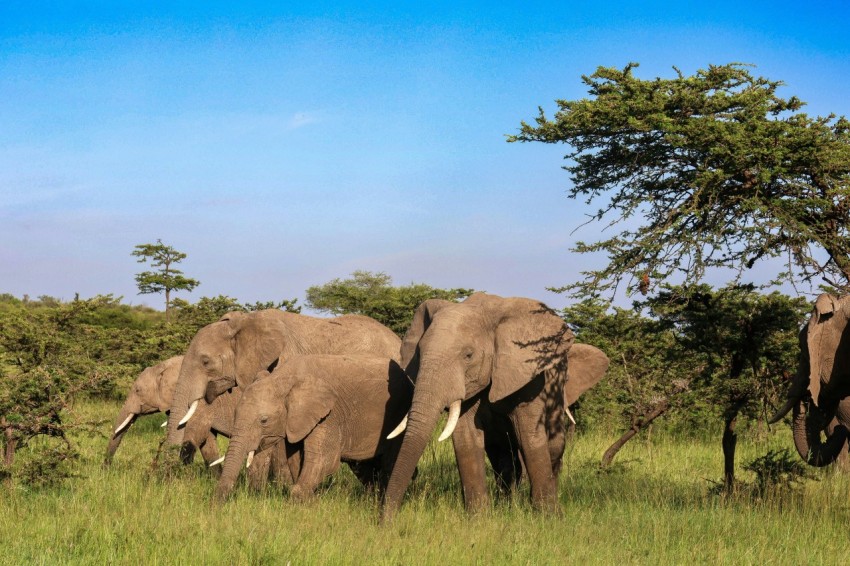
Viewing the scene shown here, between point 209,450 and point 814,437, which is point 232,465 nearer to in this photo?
point 209,450

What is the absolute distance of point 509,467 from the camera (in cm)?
1148

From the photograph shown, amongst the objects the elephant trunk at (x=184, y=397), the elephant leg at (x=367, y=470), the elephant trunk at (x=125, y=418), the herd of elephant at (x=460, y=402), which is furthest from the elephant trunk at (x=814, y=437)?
the elephant trunk at (x=125, y=418)

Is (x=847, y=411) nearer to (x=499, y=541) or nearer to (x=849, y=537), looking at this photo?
(x=849, y=537)

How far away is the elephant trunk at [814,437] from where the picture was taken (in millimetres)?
10289

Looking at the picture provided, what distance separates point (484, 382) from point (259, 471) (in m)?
2.99

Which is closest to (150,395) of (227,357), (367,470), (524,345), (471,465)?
(227,357)

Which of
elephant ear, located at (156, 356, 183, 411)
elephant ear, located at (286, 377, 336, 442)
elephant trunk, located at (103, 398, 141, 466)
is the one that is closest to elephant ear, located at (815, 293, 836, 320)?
elephant ear, located at (286, 377, 336, 442)

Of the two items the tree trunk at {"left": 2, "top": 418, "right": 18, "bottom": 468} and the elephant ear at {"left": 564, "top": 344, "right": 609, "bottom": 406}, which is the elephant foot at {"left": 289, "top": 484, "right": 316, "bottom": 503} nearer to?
the elephant ear at {"left": 564, "top": 344, "right": 609, "bottom": 406}

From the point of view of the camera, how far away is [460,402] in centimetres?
941

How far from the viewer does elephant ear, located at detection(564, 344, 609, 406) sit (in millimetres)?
11219

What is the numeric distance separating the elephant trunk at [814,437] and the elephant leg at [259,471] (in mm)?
5746

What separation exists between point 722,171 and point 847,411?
9.24 ft

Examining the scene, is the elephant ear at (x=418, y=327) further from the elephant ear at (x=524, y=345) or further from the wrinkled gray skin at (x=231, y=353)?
the wrinkled gray skin at (x=231, y=353)

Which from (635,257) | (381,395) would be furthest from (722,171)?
(381,395)
